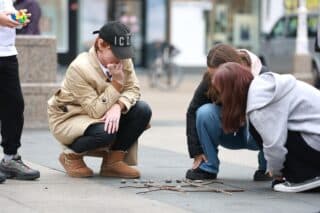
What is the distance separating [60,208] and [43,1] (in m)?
19.5

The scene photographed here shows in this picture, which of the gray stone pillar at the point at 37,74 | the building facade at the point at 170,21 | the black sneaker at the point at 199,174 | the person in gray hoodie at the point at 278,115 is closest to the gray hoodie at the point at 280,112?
the person in gray hoodie at the point at 278,115

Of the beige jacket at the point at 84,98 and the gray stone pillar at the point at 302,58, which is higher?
the beige jacket at the point at 84,98

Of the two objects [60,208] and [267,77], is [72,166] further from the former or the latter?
[267,77]

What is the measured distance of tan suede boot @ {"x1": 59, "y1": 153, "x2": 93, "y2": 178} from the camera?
22.3ft

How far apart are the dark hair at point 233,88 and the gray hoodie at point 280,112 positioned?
0.19 feet

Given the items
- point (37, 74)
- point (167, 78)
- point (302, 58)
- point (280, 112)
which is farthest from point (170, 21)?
point (280, 112)

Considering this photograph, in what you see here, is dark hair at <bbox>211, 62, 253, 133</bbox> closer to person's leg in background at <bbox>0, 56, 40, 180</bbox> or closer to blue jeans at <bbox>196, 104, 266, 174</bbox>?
blue jeans at <bbox>196, 104, 266, 174</bbox>

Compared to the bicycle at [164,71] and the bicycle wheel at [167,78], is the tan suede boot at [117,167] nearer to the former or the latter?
the bicycle wheel at [167,78]

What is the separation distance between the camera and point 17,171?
665 cm

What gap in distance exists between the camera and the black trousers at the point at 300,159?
6.07 metres

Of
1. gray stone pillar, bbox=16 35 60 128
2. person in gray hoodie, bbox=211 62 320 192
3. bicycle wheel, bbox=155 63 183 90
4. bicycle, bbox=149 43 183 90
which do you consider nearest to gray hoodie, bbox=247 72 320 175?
person in gray hoodie, bbox=211 62 320 192

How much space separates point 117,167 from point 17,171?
75cm

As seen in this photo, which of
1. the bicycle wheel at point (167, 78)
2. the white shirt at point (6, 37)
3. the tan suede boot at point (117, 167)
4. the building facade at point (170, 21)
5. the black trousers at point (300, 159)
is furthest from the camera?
the building facade at point (170, 21)

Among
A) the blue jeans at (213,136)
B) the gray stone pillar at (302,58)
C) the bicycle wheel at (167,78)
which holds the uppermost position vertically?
the blue jeans at (213,136)
